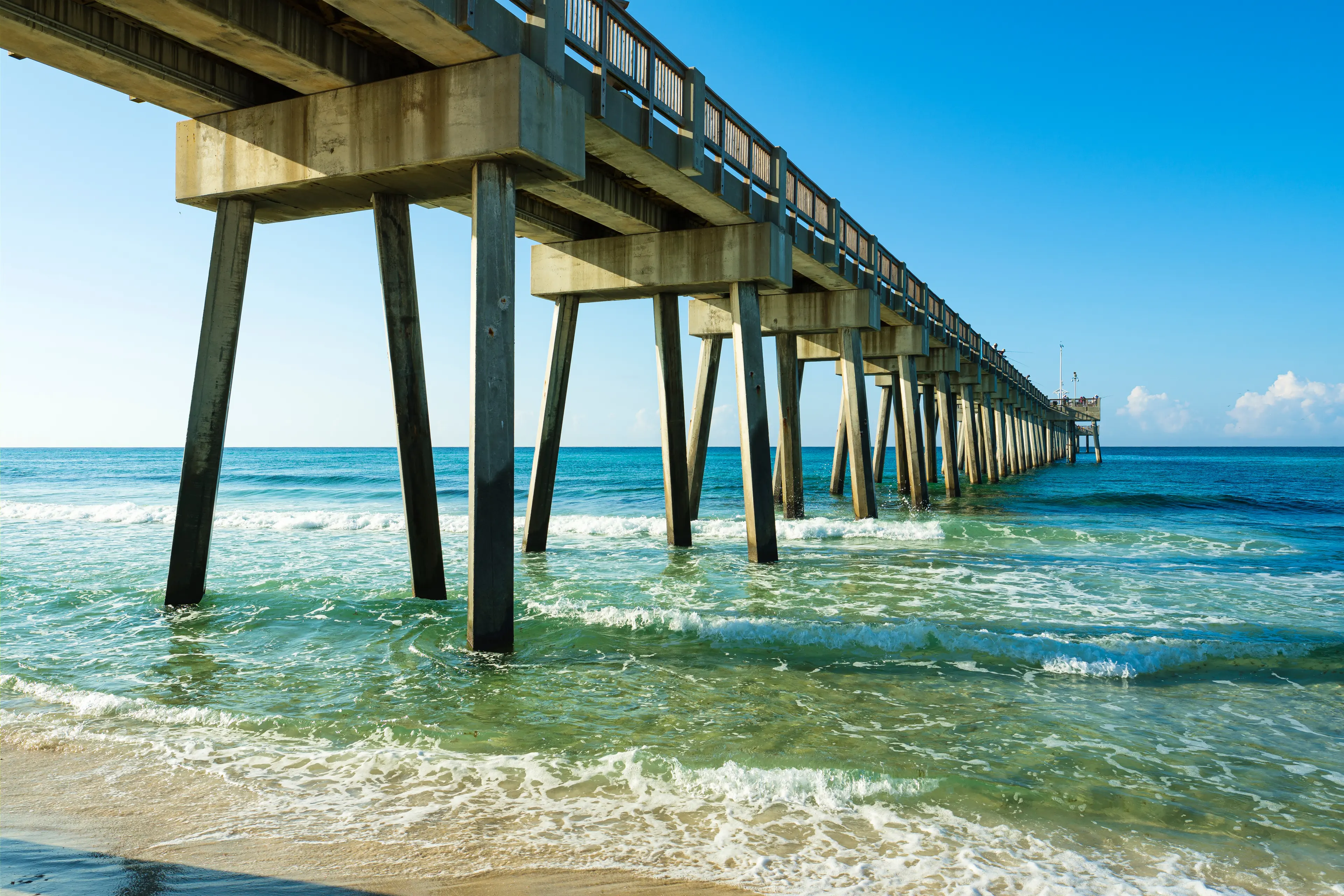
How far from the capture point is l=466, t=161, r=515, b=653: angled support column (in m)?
7.36

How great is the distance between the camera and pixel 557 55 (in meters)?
8.01

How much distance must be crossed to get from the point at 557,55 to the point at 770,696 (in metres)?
6.24

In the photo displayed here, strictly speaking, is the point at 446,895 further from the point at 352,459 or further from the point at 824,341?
the point at 352,459

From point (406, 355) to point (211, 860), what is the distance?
635 centimetres

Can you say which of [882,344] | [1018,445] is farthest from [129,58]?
[1018,445]

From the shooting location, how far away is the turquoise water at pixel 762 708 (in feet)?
13.7

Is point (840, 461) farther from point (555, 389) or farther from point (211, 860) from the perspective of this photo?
point (211, 860)

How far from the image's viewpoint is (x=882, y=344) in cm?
2386

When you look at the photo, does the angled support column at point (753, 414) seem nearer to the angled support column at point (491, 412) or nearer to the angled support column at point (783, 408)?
the angled support column at point (783, 408)

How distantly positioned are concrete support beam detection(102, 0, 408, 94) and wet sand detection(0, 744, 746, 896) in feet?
A: 19.0

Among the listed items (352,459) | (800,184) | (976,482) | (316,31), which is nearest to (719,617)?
(316,31)

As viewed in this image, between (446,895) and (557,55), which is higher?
(557,55)

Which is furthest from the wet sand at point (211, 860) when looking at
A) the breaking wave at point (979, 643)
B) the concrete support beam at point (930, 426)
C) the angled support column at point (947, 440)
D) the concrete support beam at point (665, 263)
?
the concrete support beam at point (930, 426)

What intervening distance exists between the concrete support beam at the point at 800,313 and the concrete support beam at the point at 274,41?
10032 millimetres
